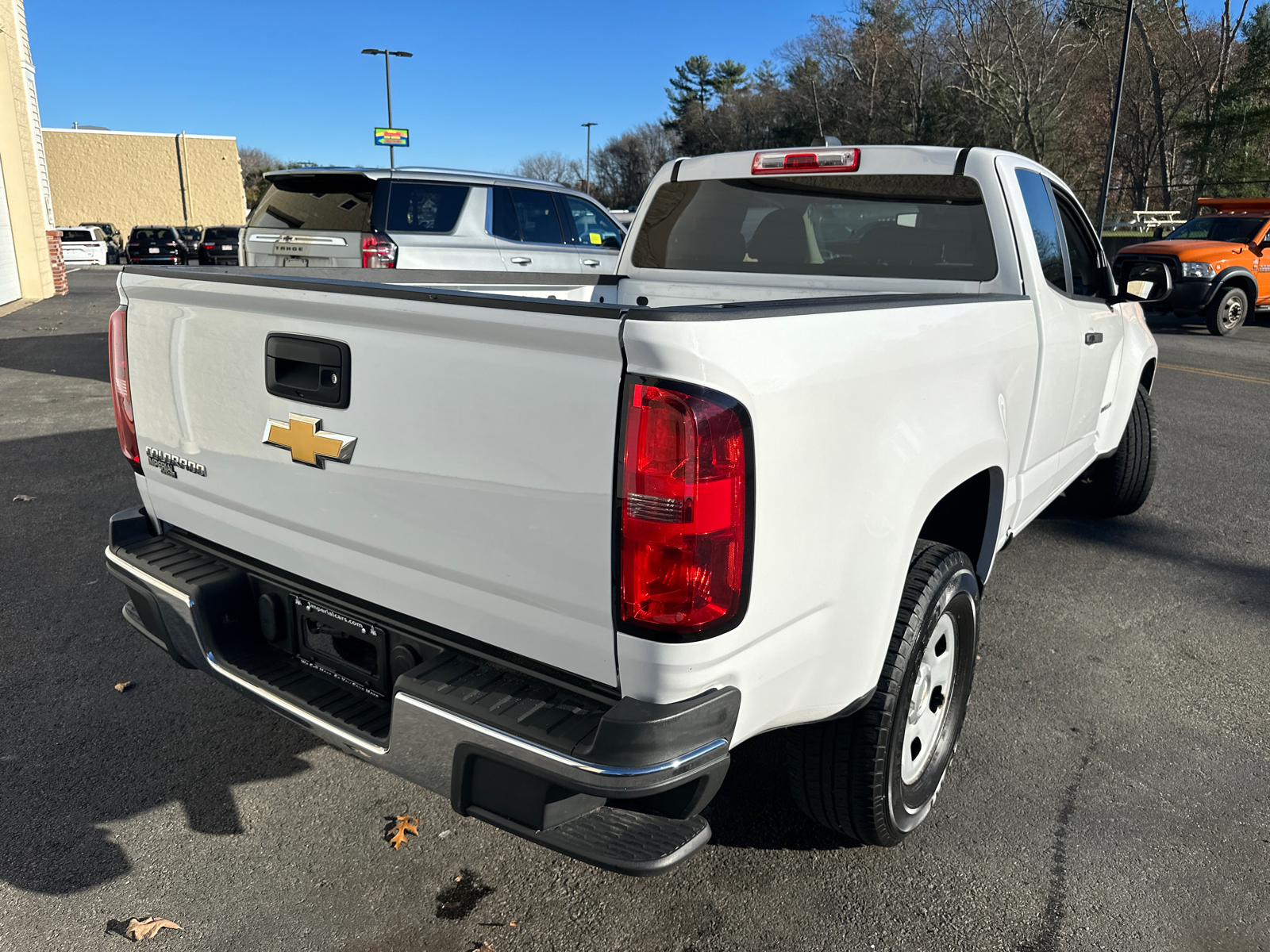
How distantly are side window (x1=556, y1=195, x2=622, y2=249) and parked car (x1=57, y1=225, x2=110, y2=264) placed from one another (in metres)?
30.2

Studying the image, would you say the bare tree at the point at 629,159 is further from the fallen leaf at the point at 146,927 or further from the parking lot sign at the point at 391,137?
the fallen leaf at the point at 146,927

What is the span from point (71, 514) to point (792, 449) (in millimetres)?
5062

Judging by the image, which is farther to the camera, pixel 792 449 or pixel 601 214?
pixel 601 214

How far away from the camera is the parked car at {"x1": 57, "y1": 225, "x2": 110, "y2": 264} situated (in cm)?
3344

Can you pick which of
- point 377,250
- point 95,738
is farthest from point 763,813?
point 377,250

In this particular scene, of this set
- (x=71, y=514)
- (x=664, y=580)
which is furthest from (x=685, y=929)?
(x=71, y=514)

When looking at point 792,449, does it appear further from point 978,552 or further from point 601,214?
point 601,214

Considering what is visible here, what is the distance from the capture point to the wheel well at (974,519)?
9.56ft

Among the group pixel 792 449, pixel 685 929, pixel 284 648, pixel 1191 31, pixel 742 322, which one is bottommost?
pixel 685 929

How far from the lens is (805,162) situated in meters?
3.83

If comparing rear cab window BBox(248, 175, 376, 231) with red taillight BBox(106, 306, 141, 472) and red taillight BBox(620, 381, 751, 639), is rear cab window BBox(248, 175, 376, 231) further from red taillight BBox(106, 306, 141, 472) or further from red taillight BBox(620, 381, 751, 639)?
red taillight BBox(620, 381, 751, 639)

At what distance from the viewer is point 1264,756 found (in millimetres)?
3107

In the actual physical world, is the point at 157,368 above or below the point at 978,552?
above

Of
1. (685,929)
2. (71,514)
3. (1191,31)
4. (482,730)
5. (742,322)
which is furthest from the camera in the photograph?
(1191,31)
